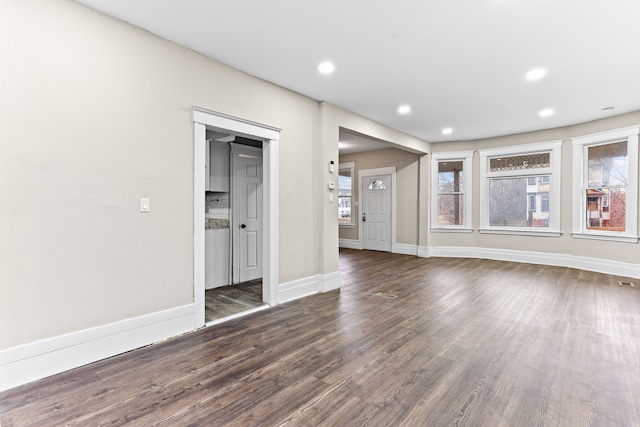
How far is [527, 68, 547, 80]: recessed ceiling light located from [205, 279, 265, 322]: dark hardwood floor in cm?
421

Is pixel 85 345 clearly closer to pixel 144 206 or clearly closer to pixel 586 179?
pixel 144 206

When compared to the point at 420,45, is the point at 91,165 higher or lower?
lower

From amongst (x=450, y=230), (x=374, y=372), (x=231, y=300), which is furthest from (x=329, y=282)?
(x=450, y=230)

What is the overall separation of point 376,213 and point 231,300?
5.34 m

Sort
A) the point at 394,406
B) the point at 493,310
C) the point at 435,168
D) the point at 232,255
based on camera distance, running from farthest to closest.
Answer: the point at 435,168, the point at 232,255, the point at 493,310, the point at 394,406

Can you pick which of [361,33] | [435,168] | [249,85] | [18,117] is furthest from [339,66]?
[435,168]

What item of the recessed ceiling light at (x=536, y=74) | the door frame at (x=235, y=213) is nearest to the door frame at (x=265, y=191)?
the door frame at (x=235, y=213)

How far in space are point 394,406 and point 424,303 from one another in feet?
7.11

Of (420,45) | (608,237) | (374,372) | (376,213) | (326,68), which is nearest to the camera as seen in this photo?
(374,372)

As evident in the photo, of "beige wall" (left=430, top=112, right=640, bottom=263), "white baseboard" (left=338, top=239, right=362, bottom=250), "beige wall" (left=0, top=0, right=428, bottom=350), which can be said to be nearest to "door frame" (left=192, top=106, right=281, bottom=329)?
"beige wall" (left=0, top=0, right=428, bottom=350)

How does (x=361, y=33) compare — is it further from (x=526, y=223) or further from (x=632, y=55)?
(x=526, y=223)

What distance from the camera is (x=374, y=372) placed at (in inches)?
90.0

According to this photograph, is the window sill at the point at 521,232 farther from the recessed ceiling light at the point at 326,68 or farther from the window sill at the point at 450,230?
the recessed ceiling light at the point at 326,68

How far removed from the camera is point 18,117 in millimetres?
2123
